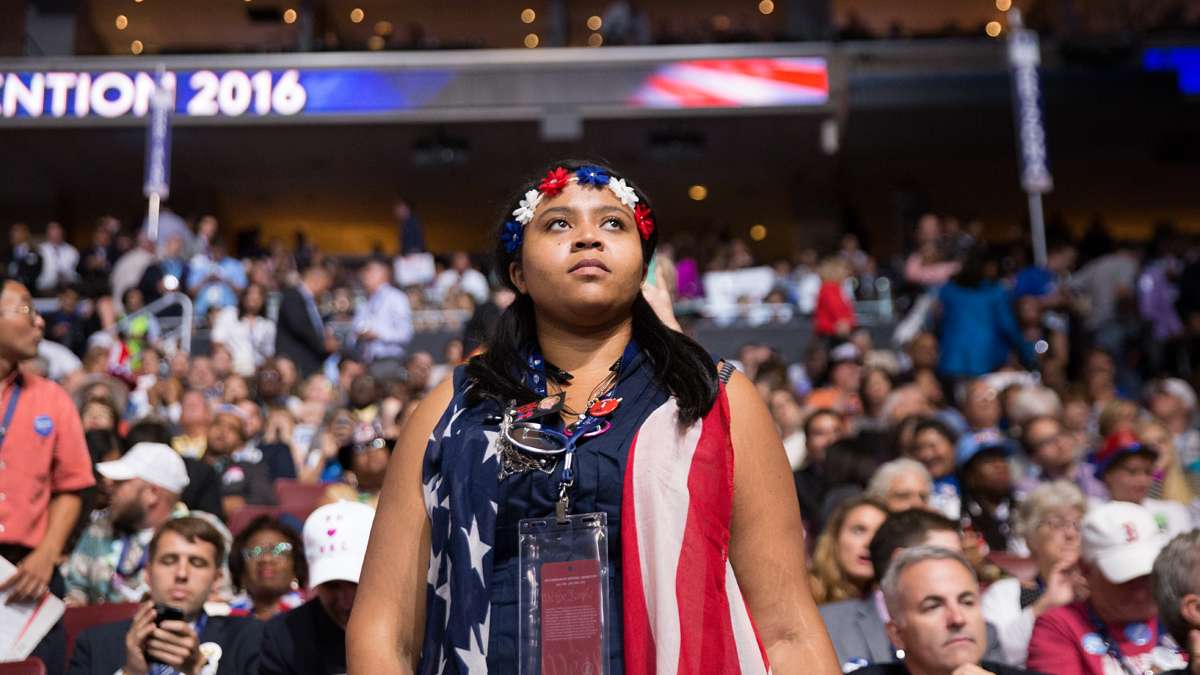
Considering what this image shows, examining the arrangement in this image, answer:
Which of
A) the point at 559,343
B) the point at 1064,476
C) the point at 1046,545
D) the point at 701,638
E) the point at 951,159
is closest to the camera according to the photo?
the point at 701,638

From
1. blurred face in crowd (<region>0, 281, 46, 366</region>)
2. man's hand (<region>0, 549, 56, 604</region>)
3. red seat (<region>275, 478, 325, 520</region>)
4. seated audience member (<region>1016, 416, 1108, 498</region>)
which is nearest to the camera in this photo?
man's hand (<region>0, 549, 56, 604</region>)

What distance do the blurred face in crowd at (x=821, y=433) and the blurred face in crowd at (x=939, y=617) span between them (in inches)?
137

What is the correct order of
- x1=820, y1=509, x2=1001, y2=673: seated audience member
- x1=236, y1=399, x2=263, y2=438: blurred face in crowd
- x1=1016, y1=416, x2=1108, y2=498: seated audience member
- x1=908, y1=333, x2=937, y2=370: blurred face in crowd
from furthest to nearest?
x1=908, y1=333, x2=937, y2=370: blurred face in crowd → x1=236, y1=399, x2=263, y2=438: blurred face in crowd → x1=1016, y1=416, x2=1108, y2=498: seated audience member → x1=820, y1=509, x2=1001, y2=673: seated audience member

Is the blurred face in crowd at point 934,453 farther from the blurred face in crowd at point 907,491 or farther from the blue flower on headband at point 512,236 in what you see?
the blue flower on headband at point 512,236

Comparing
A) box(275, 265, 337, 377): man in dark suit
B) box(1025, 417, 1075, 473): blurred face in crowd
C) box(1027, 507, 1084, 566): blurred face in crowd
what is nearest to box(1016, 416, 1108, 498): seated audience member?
box(1025, 417, 1075, 473): blurred face in crowd

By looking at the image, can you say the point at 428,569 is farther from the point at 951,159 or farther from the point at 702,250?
the point at 951,159

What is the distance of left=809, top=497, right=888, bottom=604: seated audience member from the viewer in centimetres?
496

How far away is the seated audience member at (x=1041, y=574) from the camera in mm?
4691

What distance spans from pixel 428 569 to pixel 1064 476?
5.64 m

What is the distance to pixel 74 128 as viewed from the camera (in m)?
19.6

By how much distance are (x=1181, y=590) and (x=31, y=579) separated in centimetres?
321

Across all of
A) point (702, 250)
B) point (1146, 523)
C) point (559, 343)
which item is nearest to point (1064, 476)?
point (1146, 523)

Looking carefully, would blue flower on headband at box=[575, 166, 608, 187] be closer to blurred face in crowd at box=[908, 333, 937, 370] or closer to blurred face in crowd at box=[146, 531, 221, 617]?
blurred face in crowd at box=[146, 531, 221, 617]

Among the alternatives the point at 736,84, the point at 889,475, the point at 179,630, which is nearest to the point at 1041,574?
the point at 889,475
